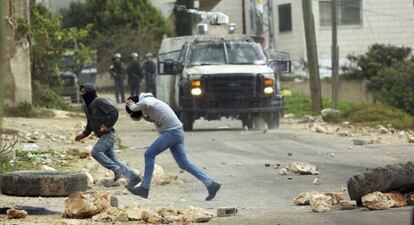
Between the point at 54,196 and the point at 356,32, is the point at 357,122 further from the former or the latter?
the point at 356,32

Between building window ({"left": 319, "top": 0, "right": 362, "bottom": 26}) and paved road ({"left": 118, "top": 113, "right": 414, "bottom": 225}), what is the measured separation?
69.5ft

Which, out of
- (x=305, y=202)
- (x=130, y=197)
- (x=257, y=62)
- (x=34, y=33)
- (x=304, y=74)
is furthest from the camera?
(x=304, y=74)

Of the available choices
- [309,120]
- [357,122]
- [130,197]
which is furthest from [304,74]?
[130,197]

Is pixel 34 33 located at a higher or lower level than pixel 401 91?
higher

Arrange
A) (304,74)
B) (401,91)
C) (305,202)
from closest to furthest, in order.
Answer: (305,202) → (401,91) → (304,74)

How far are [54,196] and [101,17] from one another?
40.7 meters

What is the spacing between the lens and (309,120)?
93.6 feet

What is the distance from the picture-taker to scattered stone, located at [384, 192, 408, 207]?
11080mm

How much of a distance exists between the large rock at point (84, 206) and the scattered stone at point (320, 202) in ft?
7.83

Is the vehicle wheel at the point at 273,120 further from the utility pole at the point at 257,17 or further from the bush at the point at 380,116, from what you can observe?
the utility pole at the point at 257,17

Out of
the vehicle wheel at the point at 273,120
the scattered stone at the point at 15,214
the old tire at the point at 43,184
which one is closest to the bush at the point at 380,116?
the vehicle wheel at the point at 273,120

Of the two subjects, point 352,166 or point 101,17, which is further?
point 101,17

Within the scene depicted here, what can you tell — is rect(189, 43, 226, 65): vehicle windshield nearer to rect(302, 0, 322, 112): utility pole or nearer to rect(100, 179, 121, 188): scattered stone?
rect(302, 0, 322, 112): utility pole

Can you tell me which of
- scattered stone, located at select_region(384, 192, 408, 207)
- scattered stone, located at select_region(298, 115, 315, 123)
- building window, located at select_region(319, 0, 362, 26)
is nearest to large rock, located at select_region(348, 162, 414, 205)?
scattered stone, located at select_region(384, 192, 408, 207)
